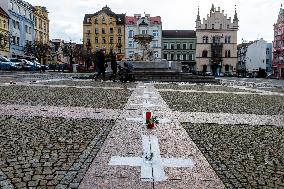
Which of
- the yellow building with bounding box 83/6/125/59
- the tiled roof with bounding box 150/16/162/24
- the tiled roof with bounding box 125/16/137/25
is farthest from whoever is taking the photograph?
the yellow building with bounding box 83/6/125/59

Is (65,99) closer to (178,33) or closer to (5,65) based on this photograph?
(5,65)

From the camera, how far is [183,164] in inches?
179

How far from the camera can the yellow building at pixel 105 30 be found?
94188 millimetres

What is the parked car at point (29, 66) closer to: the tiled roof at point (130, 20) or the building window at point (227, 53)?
the tiled roof at point (130, 20)

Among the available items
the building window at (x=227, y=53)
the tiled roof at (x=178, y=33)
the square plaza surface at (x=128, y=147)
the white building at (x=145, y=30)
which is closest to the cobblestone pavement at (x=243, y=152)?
the square plaza surface at (x=128, y=147)

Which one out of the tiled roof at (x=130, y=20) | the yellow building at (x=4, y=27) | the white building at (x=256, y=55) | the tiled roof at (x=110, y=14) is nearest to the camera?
the yellow building at (x=4, y=27)

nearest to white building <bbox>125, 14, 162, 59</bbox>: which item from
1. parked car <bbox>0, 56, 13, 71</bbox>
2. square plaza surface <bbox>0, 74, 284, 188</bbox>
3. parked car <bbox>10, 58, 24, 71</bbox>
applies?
parked car <bbox>10, 58, 24, 71</bbox>

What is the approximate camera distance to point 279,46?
261ft

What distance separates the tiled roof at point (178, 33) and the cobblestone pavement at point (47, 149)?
289 ft

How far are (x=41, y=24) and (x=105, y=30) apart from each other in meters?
20.0

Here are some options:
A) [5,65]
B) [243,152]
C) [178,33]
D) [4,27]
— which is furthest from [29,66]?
[178,33]

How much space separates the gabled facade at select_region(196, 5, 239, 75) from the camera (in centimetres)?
8838

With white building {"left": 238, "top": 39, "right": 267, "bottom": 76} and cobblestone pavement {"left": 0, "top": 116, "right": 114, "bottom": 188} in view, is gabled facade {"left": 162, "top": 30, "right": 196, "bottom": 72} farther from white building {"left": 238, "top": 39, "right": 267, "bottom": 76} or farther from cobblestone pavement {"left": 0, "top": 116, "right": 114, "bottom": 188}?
cobblestone pavement {"left": 0, "top": 116, "right": 114, "bottom": 188}

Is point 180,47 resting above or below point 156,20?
below
